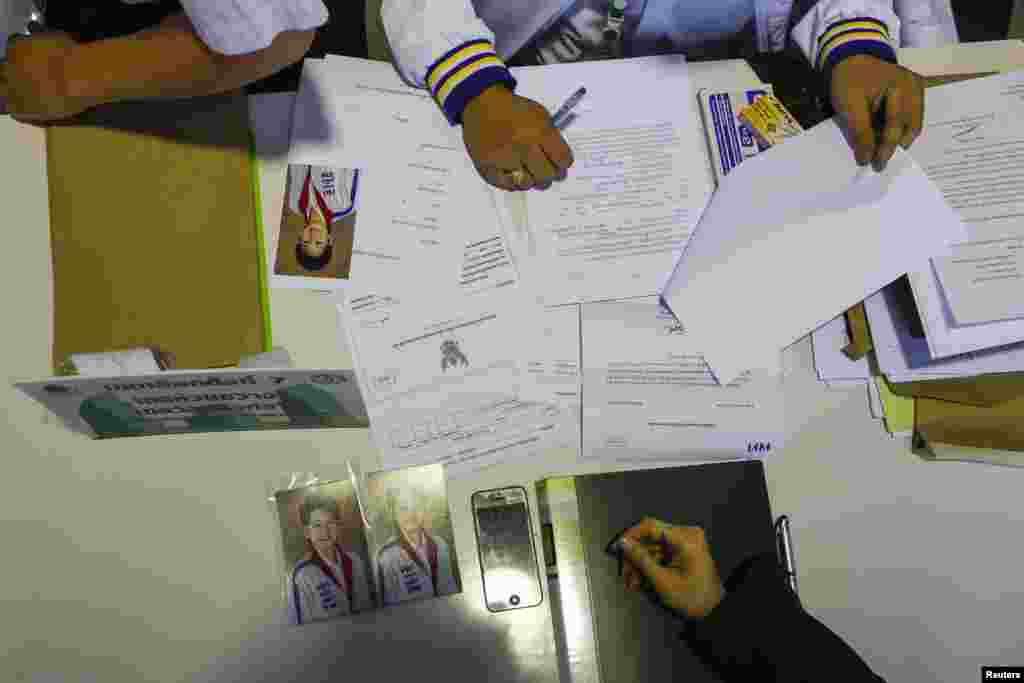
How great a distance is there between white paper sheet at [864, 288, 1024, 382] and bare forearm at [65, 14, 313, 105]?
1.91 ft

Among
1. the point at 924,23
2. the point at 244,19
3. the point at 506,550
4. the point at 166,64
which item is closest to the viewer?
the point at 244,19

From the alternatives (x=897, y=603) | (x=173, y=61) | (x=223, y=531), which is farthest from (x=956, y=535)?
(x=173, y=61)

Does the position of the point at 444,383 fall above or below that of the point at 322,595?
above

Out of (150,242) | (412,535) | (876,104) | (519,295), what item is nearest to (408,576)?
(412,535)

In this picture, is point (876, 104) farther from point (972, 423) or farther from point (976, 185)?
point (972, 423)

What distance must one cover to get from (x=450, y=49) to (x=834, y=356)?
0.49 metres

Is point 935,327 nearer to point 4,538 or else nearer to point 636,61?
point 636,61

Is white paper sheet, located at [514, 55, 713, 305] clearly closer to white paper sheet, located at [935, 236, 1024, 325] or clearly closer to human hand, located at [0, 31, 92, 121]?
white paper sheet, located at [935, 236, 1024, 325]

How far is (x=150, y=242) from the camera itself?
2.20ft

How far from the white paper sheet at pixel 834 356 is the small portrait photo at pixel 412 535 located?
1.30ft

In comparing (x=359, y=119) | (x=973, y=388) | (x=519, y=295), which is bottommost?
(x=973, y=388)

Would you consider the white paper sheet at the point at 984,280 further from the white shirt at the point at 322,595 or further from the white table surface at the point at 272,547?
the white shirt at the point at 322,595

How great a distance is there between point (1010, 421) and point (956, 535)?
0.39 ft

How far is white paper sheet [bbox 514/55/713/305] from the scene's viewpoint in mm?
702
